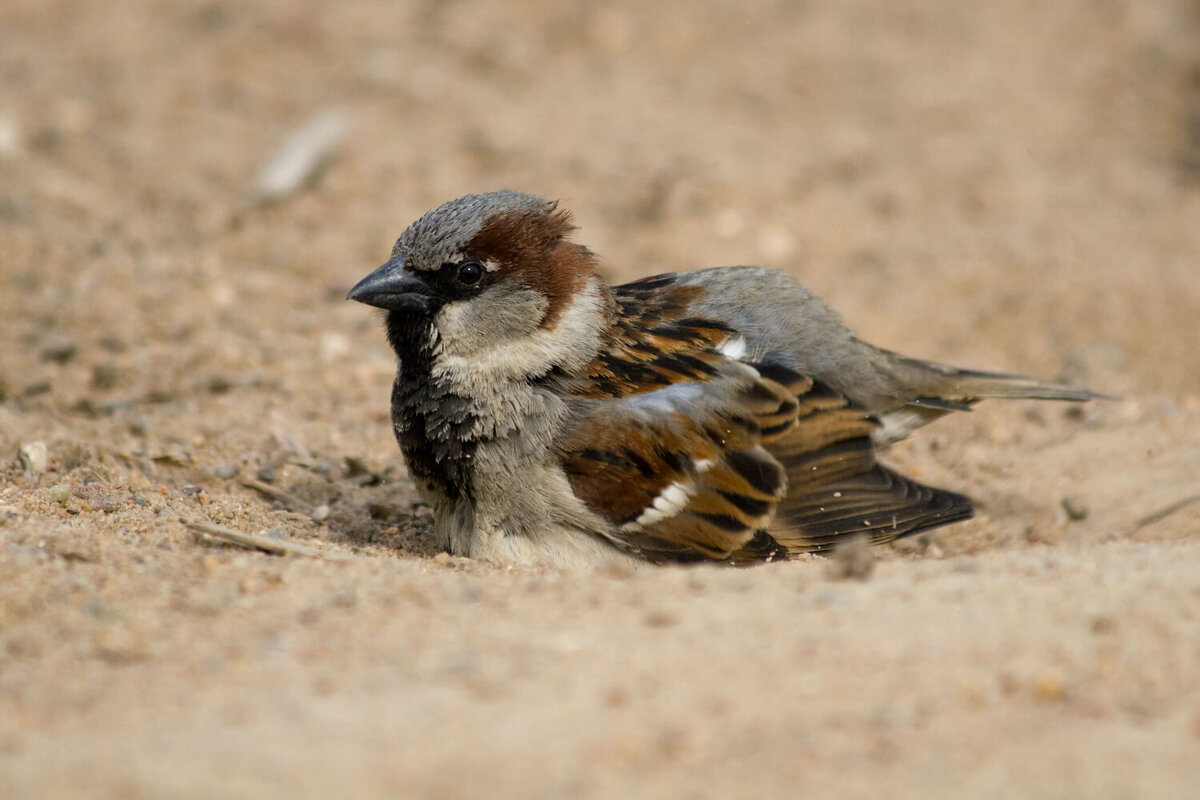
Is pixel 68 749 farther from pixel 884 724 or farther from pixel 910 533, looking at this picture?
pixel 910 533

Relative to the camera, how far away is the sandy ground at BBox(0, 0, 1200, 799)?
8.75 feet

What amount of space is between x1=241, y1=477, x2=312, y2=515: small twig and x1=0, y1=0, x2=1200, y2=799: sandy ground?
0.07 ft

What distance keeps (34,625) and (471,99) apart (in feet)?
22.4

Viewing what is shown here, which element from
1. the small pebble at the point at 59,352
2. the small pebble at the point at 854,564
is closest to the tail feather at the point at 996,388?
the small pebble at the point at 854,564

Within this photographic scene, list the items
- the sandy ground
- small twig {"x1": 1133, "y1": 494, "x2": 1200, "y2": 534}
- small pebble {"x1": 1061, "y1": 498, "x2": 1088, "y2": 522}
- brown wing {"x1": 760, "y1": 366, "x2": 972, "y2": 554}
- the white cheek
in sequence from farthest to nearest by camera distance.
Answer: small pebble {"x1": 1061, "y1": 498, "x2": 1088, "y2": 522}
small twig {"x1": 1133, "y1": 494, "x2": 1200, "y2": 534}
brown wing {"x1": 760, "y1": 366, "x2": 972, "y2": 554}
the white cheek
the sandy ground

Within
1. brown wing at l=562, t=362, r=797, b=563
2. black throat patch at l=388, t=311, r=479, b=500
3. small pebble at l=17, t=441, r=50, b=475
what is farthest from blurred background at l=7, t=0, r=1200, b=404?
brown wing at l=562, t=362, r=797, b=563

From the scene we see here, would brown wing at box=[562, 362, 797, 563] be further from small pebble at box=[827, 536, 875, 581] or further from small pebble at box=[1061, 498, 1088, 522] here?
small pebble at box=[1061, 498, 1088, 522]

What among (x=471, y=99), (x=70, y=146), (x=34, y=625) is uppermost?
(x=471, y=99)

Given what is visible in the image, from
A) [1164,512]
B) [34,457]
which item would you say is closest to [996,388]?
[1164,512]

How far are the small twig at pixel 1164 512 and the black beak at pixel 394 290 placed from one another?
294 centimetres

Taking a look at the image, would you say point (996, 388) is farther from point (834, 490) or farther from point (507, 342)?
point (507, 342)

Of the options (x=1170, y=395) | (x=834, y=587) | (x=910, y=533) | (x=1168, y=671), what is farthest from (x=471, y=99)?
(x=1168, y=671)

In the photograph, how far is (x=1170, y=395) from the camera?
6.80 metres

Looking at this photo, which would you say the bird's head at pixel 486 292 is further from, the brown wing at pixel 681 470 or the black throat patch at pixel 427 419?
the brown wing at pixel 681 470
